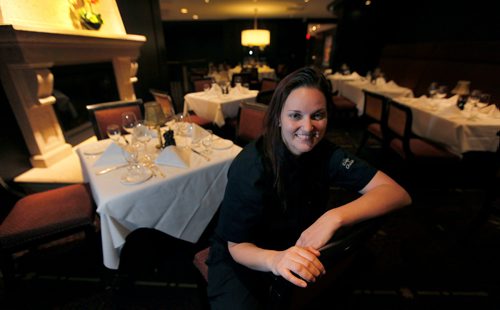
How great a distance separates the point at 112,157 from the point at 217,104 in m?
2.02

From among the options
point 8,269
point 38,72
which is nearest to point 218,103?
point 38,72

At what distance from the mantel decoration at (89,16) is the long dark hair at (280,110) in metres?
3.17

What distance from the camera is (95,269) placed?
167 centimetres

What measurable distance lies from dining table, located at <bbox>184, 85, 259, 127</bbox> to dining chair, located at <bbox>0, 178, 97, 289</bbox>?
209 cm

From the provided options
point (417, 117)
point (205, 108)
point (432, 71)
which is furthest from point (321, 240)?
point (432, 71)

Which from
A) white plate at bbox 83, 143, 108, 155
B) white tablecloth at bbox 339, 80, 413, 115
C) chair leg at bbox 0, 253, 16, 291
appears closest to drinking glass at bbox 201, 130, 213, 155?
white plate at bbox 83, 143, 108, 155

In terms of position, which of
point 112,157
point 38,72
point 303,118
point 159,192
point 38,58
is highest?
point 38,58

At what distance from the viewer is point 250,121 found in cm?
226

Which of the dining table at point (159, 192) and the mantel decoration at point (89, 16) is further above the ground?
the mantel decoration at point (89, 16)

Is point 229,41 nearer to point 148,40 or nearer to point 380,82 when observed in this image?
point 148,40

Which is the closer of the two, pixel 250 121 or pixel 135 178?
pixel 135 178

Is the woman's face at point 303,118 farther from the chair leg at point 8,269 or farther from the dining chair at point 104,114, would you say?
the dining chair at point 104,114

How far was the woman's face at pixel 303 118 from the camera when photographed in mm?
880

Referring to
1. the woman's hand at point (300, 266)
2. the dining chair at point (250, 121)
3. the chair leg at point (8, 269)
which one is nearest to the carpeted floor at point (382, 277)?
the chair leg at point (8, 269)
